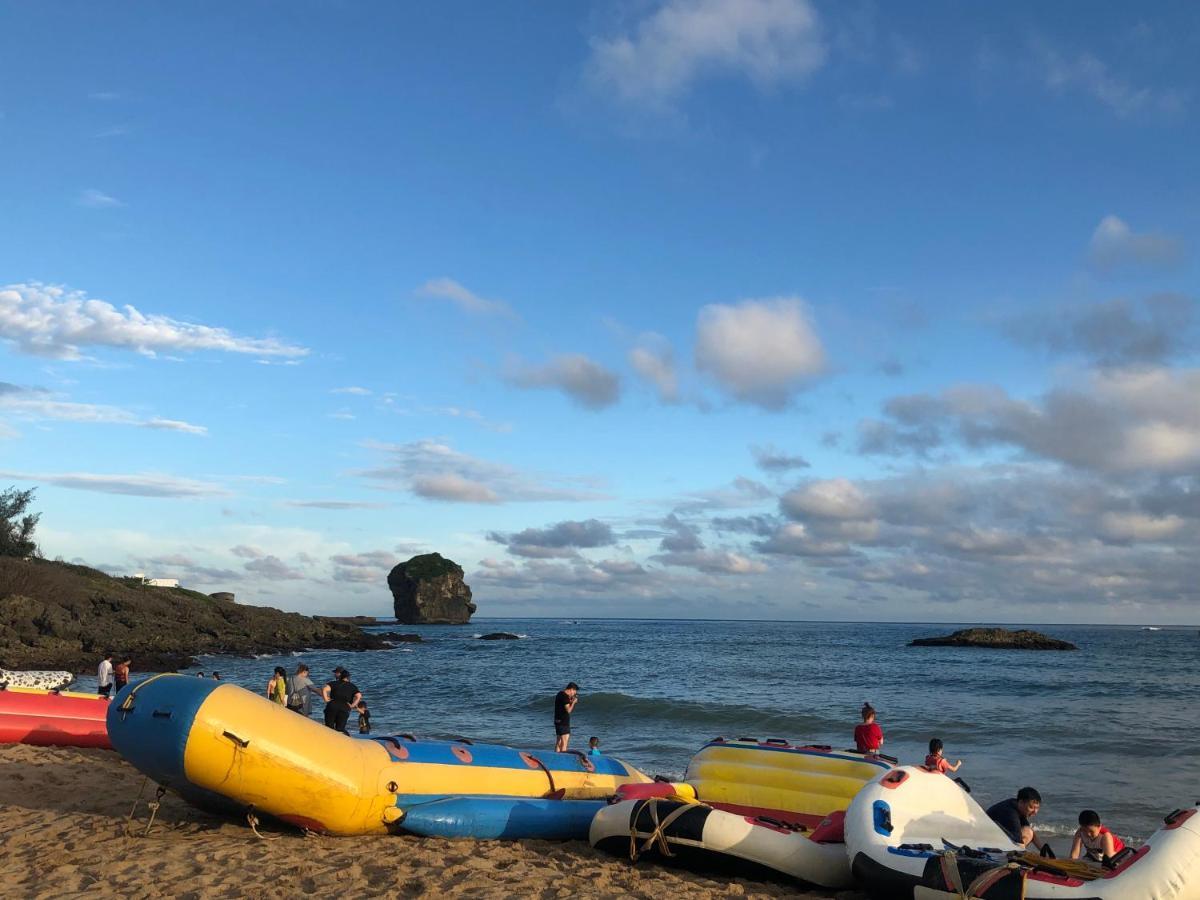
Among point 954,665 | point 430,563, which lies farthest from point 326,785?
point 430,563

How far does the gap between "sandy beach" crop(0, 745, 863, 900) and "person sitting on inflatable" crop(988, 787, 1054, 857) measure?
1876 mm

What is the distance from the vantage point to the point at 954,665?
4678 cm

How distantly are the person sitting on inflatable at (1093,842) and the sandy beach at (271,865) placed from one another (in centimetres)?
216

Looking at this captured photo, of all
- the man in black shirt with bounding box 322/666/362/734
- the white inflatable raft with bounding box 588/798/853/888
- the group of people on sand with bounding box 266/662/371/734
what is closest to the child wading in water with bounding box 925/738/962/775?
the white inflatable raft with bounding box 588/798/853/888

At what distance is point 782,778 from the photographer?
32.1ft

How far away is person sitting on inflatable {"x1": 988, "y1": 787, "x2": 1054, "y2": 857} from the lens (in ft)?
25.6

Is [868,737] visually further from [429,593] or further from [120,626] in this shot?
[429,593]

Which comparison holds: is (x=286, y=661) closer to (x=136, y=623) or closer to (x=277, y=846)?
(x=136, y=623)

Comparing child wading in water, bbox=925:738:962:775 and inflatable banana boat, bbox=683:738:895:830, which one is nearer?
child wading in water, bbox=925:738:962:775

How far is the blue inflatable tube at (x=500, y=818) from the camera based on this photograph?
26.2 ft

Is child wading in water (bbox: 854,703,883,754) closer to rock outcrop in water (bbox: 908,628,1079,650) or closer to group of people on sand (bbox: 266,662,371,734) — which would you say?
group of people on sand (bbox: 266,662,371,734)

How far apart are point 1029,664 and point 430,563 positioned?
85417 mm

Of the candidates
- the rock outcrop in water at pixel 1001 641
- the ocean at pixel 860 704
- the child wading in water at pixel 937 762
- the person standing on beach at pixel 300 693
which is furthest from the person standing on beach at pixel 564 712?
the rock outcrop in water at pixel 1001 641

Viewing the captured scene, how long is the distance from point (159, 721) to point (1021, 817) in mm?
7521
